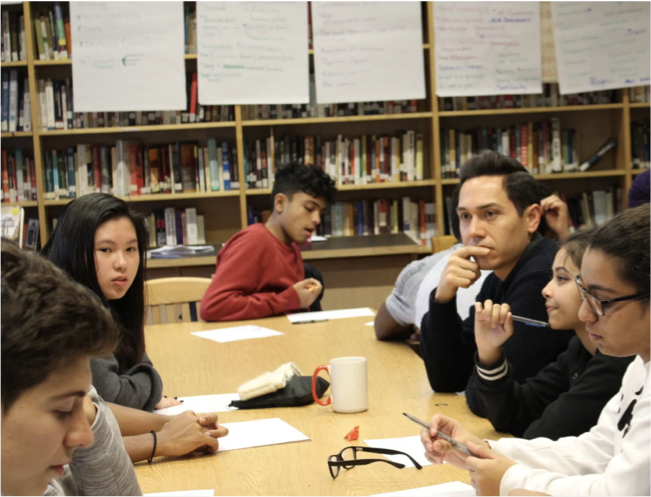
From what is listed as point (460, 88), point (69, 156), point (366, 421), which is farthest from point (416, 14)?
point (366, 421)

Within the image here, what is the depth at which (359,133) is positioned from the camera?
5059mm

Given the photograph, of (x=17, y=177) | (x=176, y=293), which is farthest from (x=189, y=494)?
(x=17, y=177)

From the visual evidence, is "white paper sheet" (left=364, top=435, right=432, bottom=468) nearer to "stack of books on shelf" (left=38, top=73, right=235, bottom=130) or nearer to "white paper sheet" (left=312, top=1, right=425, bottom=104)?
"white paper sheet" (left=312, top=1, right=425, bottom=104)

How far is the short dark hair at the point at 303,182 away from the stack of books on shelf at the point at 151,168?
138cm

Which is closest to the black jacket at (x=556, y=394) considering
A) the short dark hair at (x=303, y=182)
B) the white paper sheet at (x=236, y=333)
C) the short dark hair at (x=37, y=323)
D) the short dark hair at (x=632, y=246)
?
the short dark hair at (x=632, y=246)

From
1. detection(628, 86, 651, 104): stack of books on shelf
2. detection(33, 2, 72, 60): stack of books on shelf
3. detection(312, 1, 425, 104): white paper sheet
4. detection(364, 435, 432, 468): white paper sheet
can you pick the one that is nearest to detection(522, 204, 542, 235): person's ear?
detection(364, 435, 432, 468): white paper sheet

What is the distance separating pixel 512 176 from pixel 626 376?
3.05 feet

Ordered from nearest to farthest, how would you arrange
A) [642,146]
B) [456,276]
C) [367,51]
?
1. [456,276]
2. [367,51]
3. [642,146]

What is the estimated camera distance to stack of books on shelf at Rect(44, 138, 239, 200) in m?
4.75

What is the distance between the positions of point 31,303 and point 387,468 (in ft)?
2.68

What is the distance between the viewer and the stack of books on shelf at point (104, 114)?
4641 millimetres

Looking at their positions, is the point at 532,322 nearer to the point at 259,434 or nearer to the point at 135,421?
the point at 259,434

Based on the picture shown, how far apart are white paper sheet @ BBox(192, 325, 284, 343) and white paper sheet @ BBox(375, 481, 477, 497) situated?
1422mm

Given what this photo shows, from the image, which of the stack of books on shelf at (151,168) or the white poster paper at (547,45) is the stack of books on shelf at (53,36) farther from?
the white poster paper at (547,45)
